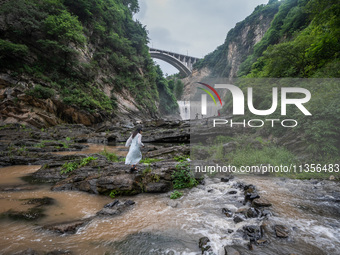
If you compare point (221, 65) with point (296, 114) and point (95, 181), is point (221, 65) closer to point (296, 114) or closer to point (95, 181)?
point (296, 114)

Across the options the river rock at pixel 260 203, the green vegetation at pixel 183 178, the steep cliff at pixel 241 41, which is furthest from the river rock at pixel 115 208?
the steep cliff at pixel 241 41

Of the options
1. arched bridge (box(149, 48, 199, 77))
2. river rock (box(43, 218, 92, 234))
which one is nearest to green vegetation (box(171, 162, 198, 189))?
river rock (box(43, 218, 92, 234))

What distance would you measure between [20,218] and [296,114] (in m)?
12.5

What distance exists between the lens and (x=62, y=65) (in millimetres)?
24625

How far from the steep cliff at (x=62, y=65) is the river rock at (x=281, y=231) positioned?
75.6 ft

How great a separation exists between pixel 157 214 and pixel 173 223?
60 centimetres

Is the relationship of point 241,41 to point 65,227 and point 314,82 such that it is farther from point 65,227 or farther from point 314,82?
point 65,227

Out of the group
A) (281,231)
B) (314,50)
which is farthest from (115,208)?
(314,50)

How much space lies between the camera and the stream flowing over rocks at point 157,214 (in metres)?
2.98

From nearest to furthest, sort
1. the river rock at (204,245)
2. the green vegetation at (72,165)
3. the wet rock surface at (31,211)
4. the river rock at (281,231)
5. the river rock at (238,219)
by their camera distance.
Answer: the river rock at (204,245)
the river rock at (281,231)
the river rock at (238,219)
the wet rock surface at (31,211)
the green vegetation at (72,165)

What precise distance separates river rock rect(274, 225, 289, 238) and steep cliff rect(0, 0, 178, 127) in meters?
23.0

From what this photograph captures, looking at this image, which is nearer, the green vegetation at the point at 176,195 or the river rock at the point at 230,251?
the river rock at the point at 230,251

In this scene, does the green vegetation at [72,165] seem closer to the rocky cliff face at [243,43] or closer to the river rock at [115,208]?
the river rock at [115,208]

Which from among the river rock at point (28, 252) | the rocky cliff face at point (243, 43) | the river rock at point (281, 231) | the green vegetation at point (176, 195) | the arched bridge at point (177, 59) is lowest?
the green vegetation at point (176, 195)
